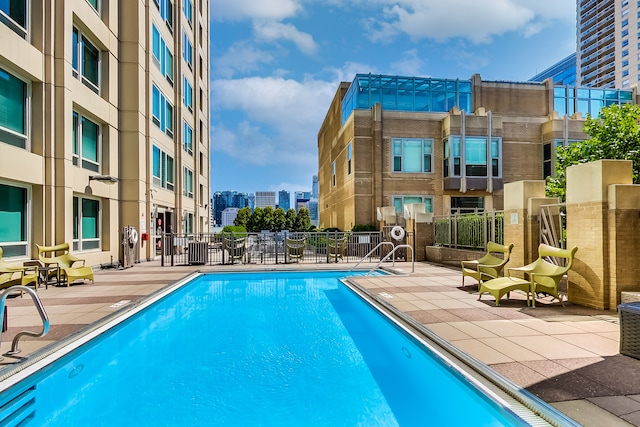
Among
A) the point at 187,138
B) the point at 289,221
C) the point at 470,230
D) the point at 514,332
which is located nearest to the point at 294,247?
the point at 470,230

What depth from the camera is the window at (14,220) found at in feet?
33.4

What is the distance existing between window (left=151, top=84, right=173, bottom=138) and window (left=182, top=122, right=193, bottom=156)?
188 cm

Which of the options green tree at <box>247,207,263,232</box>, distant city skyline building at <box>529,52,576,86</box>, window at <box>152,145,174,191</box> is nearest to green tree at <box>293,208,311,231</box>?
green tree at <box>247,207,263,232</box>

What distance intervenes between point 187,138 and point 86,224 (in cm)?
1270

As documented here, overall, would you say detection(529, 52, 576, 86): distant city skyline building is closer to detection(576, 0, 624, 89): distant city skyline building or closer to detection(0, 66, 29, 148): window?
detection(576, 0, 624, 89): distant city skyline building

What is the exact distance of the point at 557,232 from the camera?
898 centimetres

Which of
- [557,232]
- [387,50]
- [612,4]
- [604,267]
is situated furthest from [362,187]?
[612,4]

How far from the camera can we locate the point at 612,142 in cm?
1386

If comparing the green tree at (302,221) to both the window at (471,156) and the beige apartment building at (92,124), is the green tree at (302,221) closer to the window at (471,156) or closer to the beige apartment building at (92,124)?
the beige apartment building at (92,124)

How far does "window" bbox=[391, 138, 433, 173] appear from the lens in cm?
2358

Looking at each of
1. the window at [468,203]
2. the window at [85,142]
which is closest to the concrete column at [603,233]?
the window at [85,142]

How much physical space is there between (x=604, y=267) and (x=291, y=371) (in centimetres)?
585

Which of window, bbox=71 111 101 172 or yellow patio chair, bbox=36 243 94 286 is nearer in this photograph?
yellow patio chair, bbox=36 243 94 286

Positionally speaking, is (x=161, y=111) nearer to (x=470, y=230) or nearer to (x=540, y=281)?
(x=470, y=230)
